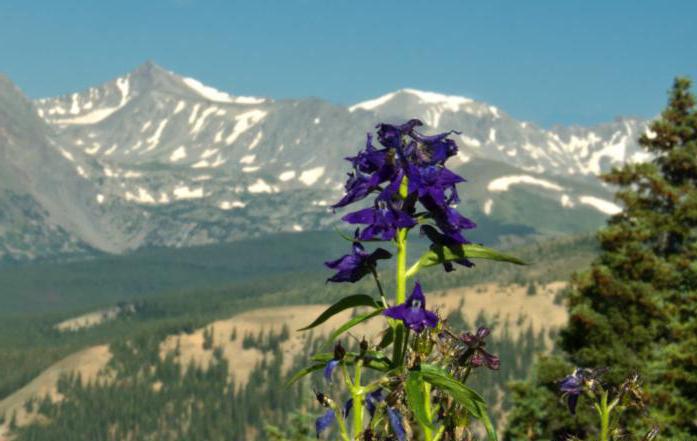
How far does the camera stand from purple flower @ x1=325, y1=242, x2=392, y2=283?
27.8ft

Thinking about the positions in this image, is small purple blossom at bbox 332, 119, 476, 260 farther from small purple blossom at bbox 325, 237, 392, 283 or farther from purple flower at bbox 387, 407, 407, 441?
purple flower at bbox 387, 407, 407, 441

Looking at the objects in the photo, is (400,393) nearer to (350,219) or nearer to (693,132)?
(350,219)

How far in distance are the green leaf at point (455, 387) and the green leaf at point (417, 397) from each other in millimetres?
97

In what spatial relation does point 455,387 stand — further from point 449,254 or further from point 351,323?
point 449,254

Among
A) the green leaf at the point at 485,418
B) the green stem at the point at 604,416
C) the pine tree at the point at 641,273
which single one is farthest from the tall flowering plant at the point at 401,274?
the pine tree at the point at 641,273

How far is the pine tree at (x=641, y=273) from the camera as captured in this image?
144 feet

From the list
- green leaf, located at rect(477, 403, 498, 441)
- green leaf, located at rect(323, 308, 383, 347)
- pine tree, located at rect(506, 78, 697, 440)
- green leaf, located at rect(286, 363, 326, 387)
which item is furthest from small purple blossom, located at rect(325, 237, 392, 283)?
pine tree, located at rect(506, 78, 697, 440)

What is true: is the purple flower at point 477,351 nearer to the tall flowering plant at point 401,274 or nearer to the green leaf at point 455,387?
the tall flowering plant at point 401,274

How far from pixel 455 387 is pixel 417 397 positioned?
34 cm

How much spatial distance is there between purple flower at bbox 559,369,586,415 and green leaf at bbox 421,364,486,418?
7.76ft

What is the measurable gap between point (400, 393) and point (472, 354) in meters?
0.97

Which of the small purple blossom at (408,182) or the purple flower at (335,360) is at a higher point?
the small purple blossom at (408,182)

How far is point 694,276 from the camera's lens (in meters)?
37.3

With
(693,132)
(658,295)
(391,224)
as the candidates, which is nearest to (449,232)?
(391,224)
